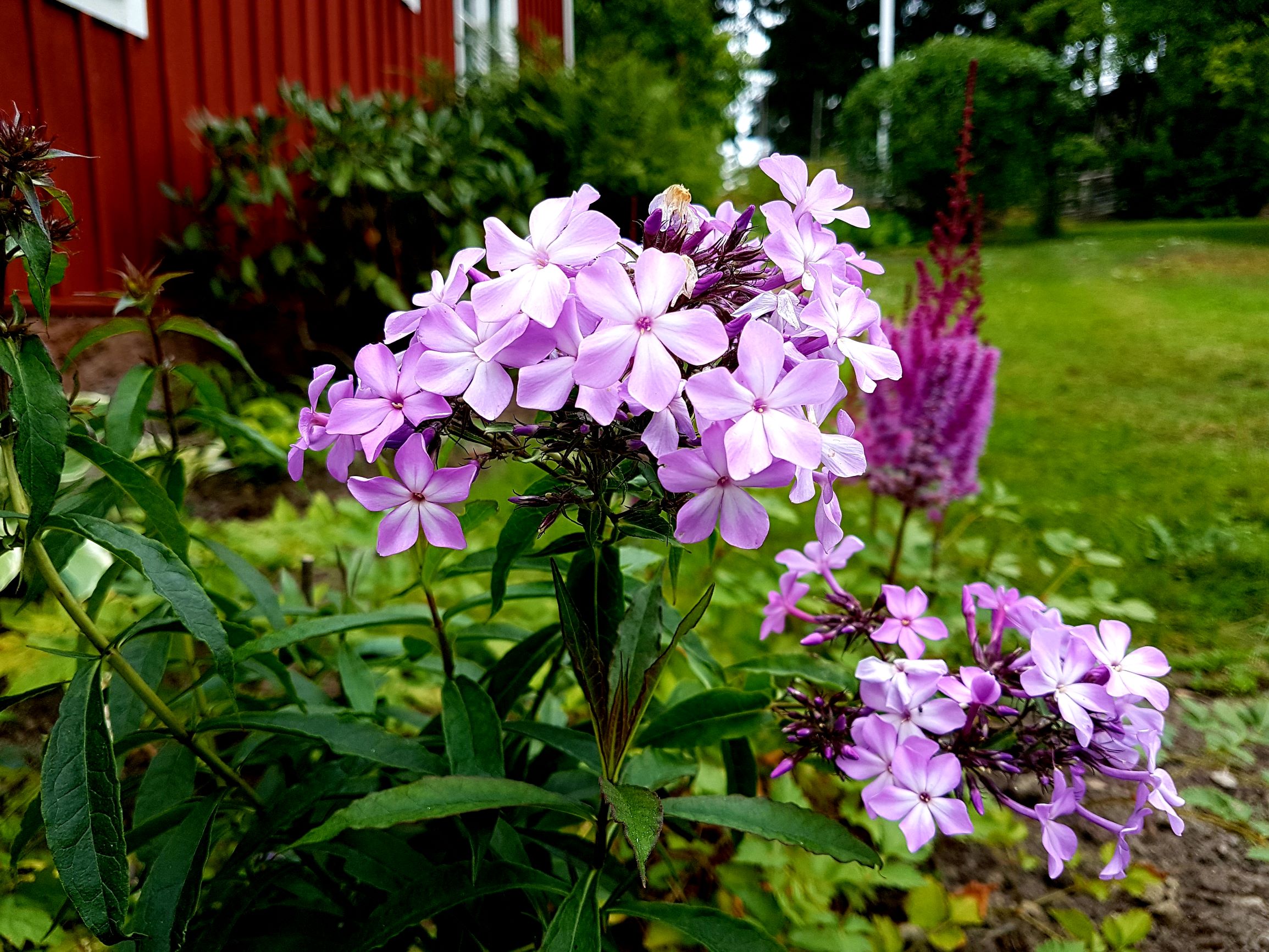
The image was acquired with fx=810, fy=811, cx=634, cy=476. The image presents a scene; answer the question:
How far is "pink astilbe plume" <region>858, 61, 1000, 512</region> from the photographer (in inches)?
73.0

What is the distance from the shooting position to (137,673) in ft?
3.11

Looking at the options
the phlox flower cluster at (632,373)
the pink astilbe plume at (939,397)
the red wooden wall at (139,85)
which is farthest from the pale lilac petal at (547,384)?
the red wooden wall at (139,85)

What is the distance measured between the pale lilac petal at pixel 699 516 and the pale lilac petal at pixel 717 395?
0.06m

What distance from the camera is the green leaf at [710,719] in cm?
96

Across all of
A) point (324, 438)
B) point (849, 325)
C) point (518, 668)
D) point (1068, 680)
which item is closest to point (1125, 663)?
point (1068, 680)

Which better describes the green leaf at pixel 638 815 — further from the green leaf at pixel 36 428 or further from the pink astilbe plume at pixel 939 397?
the pink astilbe plume at pixel 939 397

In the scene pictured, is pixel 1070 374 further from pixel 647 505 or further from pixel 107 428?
pixel 107 428

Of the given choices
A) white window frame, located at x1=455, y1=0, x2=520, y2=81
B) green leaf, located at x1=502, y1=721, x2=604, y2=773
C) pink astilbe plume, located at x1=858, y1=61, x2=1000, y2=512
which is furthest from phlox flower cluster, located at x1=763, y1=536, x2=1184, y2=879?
white window frame, located at x1=455, y1=0, x2=520, y2=81

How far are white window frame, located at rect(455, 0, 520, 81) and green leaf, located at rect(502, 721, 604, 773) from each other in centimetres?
562

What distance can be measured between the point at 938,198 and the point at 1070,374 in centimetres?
74

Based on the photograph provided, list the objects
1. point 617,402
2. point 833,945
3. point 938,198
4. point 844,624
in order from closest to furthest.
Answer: point 617,402
point 844,624
point 833,945
point 938,198

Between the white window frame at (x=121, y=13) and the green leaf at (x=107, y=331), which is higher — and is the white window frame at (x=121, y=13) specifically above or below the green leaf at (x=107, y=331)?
above

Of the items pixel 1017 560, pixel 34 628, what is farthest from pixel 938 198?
pixel 34 628

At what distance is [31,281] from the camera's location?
680 millimetres
